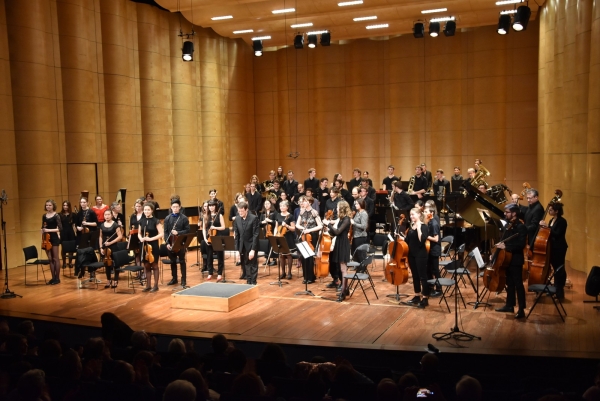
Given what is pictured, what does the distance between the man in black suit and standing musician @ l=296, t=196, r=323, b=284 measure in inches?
32.5

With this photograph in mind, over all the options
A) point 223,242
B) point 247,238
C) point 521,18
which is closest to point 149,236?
point 223,242

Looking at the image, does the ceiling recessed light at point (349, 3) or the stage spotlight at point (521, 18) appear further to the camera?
the ceiling recessed light at point (349, 3)

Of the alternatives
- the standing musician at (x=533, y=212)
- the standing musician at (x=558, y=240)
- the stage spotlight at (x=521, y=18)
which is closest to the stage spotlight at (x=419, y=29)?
the stage spotlight at (x=521, y=18)

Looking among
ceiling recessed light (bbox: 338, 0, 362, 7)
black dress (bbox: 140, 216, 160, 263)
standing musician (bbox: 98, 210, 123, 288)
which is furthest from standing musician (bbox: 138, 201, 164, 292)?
ceiling recessed light (bbox: 338, 0, 362, 7)

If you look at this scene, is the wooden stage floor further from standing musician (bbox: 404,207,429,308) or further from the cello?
the cello

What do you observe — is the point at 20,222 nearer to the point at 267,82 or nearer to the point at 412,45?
the point at 267,82

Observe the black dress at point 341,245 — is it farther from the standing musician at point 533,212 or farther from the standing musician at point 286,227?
the standing musician at point 533,212

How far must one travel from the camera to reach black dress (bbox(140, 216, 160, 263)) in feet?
35.6

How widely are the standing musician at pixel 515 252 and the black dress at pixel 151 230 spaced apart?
5856mm

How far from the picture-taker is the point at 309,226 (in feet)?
36.3

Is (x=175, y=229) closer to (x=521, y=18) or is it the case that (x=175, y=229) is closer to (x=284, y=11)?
(x=284, y=11)

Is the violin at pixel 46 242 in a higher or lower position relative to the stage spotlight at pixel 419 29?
lower

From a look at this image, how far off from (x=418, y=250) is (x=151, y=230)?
4.75m

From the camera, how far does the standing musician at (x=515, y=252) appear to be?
333 inches
